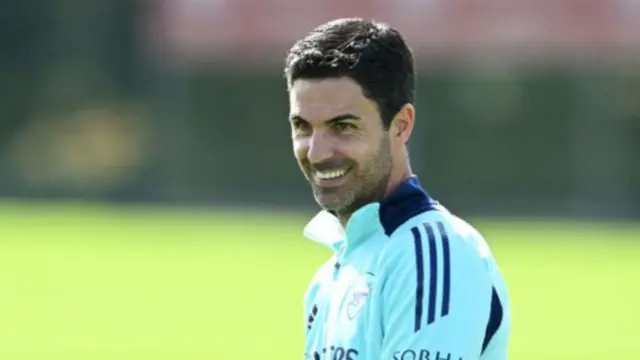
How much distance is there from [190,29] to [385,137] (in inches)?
1124

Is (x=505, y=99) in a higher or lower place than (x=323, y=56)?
lower

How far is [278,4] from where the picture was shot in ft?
104

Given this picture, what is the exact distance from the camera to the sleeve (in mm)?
3404

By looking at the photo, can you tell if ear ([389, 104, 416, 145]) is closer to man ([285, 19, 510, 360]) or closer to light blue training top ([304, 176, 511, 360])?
man ([285, 19, 510, 360])

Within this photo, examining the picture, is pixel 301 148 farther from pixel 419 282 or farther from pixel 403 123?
pixel 419 282

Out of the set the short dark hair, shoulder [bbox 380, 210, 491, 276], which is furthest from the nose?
shoulder [bbox 380, 210, 491, 276]

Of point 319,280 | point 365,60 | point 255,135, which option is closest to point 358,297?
point 319,280

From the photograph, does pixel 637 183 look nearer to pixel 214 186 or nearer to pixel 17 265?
pixel 214 186

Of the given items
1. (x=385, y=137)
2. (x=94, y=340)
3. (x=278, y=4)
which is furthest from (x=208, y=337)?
(x=278, y=4)

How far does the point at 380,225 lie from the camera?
3.73 metres

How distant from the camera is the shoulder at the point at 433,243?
3.49 meters

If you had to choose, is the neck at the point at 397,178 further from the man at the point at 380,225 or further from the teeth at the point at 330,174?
the teeth at the point at 330,174

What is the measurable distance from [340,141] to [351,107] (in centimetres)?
9

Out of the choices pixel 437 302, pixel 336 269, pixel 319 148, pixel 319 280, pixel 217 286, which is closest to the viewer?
pixel 437 302
